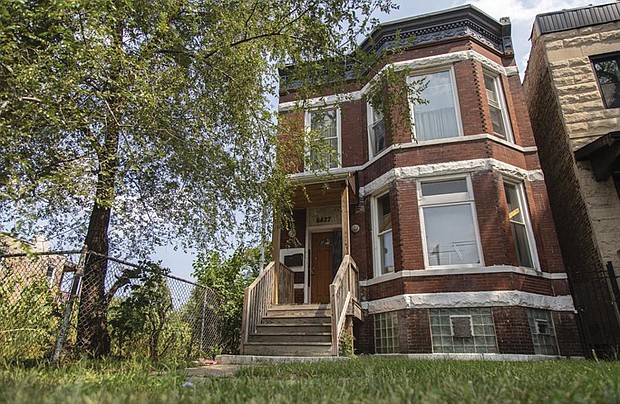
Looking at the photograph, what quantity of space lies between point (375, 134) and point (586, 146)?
451cm

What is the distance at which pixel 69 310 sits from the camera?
461 cm

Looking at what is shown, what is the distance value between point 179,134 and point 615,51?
378 inches


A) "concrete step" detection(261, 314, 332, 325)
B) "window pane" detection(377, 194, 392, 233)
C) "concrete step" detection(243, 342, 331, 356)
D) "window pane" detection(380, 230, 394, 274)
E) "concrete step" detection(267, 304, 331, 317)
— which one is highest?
"window pane" detection(377, 194, 392, 233)

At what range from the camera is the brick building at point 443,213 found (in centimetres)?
753

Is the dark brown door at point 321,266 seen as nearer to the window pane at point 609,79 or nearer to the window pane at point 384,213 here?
the window pane at point 384,213

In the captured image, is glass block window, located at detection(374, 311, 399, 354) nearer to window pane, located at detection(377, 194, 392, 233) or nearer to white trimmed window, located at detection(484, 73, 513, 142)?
window pane, located at detection(377, 194, 392, 233)

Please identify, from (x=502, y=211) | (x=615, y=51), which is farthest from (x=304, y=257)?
(x=615, y=51)

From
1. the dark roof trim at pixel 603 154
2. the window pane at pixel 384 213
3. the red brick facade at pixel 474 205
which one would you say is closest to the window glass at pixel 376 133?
the red brick facade at pixel 474 205

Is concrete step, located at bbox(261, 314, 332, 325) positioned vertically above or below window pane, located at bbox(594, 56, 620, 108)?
below

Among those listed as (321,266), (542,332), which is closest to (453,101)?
(321,266)

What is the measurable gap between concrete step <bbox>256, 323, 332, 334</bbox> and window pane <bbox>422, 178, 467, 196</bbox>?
3695mm

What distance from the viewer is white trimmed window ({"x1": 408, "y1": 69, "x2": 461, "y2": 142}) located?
29.9 ft

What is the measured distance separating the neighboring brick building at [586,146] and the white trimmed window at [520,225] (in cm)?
83

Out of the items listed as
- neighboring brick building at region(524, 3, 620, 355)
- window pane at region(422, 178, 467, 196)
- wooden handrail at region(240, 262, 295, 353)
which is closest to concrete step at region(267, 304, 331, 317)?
wooden handrail at region(240, 262, 295, 353)
